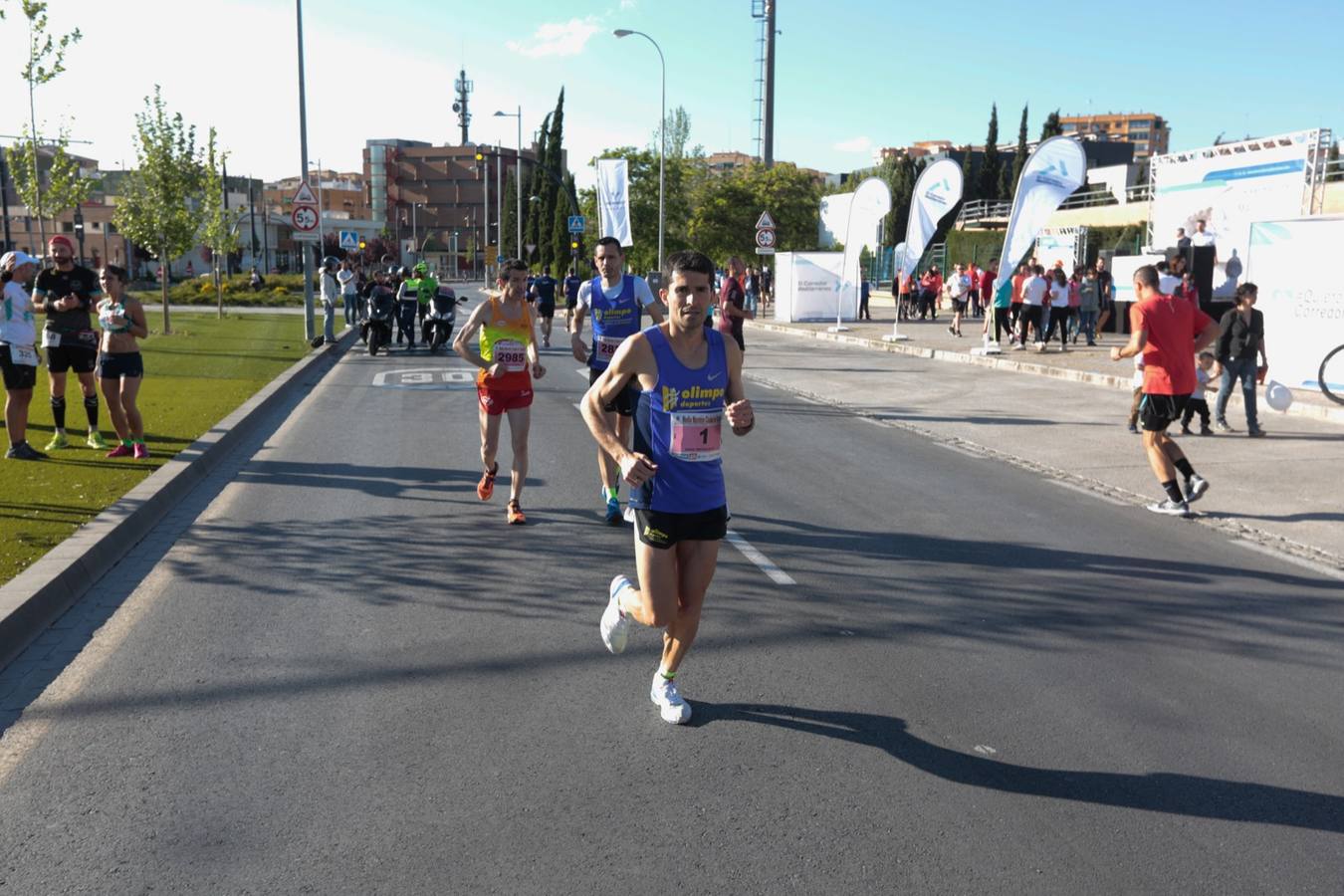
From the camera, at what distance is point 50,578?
6.04 metres

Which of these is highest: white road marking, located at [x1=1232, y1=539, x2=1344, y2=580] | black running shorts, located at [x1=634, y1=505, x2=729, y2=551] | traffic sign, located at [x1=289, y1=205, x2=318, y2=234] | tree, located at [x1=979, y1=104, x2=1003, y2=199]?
tree, located at [x1=979, y1=104, x2=1003, y2=199]

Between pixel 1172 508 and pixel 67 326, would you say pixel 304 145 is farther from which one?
pixel 1172 508

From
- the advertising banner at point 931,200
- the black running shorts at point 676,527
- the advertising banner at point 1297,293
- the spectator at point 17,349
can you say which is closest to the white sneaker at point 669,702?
Result: the black running shorts at point 676,527

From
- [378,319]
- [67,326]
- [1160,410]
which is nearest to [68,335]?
[67,326]

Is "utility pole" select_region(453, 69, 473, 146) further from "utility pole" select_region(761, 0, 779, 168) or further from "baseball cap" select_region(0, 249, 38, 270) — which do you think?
"baseball cap" select_region(0, 249, 38, 270)

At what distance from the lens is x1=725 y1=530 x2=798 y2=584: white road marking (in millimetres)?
6707

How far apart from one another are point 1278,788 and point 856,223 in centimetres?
2614

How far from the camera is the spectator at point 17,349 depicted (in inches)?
380

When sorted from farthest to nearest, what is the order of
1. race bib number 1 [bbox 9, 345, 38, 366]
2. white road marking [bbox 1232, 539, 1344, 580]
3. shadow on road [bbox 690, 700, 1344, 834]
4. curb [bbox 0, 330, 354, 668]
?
race bib number 1 [bbox 9, 345, 38, 366] → white road marking [bbox 1232, 539, 1344, 580] → curb [bbox 0, 330, 354, 668] → shadow on road [bbox 690, 700, 1344, 834]

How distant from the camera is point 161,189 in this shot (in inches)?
1131

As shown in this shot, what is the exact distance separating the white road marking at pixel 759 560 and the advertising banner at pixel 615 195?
26.7 m

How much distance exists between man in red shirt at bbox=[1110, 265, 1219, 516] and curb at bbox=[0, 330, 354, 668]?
7066 mm

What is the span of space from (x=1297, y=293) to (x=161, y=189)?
83.8 ft

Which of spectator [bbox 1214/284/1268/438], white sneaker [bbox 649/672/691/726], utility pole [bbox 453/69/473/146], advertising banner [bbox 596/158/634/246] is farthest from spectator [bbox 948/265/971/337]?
utility pole [bbox 453/69/473/146]
